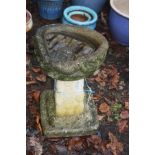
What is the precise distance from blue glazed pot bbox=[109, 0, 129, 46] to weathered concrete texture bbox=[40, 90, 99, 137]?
1.35 m

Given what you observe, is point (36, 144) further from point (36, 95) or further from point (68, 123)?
point (36, 95)

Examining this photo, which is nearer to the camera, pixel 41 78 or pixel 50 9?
pixel 41 78

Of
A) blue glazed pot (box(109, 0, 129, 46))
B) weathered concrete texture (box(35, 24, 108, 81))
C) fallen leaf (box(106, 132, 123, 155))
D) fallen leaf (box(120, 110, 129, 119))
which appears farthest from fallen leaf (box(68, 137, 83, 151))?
blue glazed pot (box(109, 0, 129, 46))

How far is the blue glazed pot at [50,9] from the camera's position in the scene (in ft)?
16.8

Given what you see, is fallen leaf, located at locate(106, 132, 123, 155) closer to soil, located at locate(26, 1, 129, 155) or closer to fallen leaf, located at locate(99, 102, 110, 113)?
soil, located at locate(26, 1, 129, 155)

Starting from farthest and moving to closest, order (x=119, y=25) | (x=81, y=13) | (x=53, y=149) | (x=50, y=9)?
1. (x=50, y=9)
2. (x=81, y=13)
3. (x=119, y=25)
4. (x=53, y=149)

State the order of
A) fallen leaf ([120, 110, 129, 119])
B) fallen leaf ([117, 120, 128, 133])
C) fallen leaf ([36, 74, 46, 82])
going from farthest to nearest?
fallen leaf ([36, 74, 46, 82])
fallen leaf ([120, 110, 129, 119])
fallen leaf ([117, 120, 128, 133])

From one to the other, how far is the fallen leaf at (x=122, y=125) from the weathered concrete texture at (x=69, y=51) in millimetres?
973

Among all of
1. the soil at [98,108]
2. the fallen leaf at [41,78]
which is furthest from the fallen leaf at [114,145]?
the fallen leaf at [41,78]

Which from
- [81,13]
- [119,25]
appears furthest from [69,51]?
[81,13]

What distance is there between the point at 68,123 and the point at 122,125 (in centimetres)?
61

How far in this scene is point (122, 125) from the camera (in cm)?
400

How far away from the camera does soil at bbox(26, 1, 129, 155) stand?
12.1 ft
